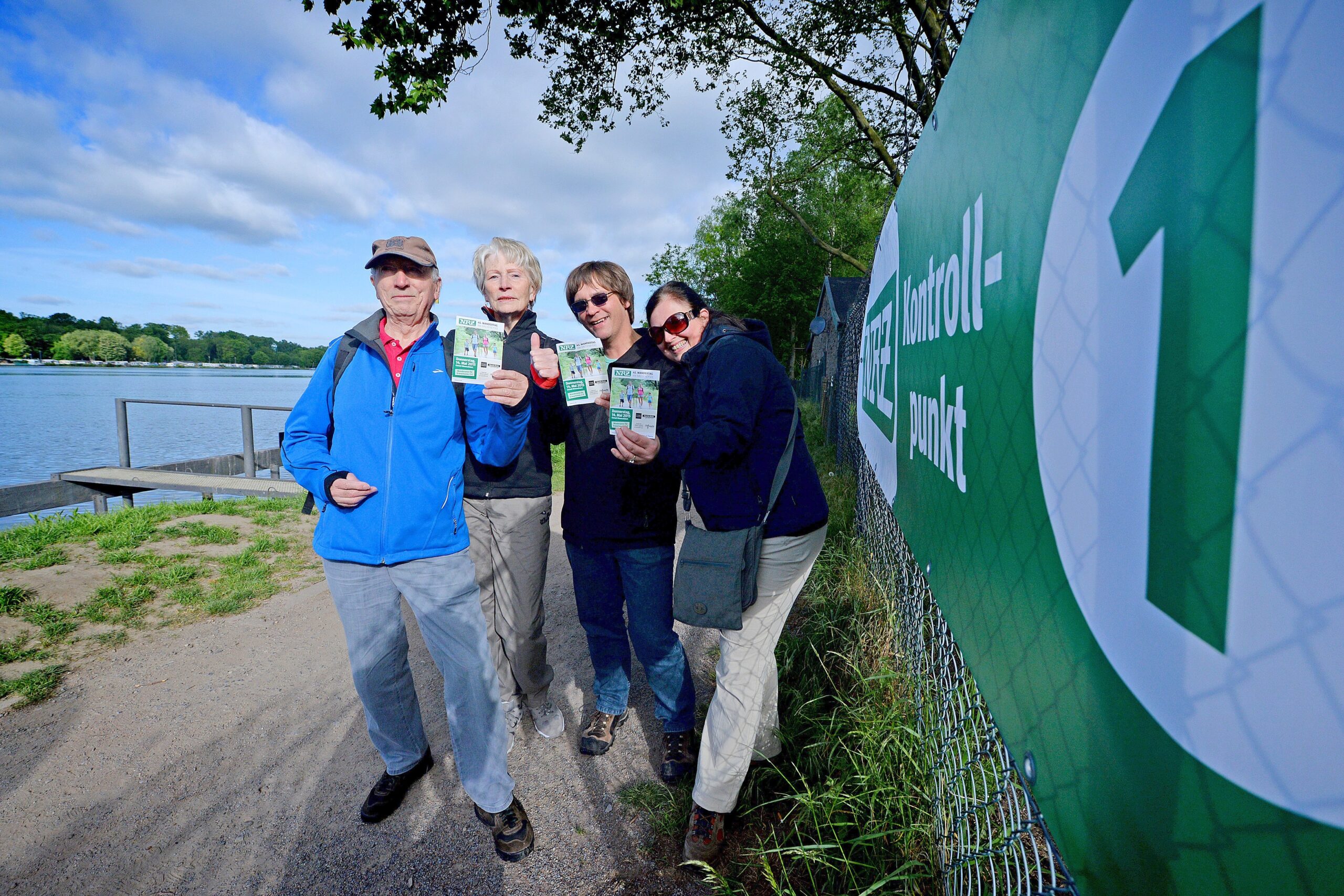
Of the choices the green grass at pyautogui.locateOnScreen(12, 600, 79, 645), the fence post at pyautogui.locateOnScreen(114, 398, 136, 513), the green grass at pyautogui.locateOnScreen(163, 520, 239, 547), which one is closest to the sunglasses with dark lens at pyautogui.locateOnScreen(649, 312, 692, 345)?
the green grass at pyautogui.locateOnScreen(12, 600, 79, 645)

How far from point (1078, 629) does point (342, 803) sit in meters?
3.05

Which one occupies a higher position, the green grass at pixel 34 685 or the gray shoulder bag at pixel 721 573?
the gray shoulder bag at pixel 721 573

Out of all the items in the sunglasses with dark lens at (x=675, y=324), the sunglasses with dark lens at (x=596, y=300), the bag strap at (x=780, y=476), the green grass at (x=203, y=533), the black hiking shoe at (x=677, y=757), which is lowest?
the green grass at (x=203, y=533)

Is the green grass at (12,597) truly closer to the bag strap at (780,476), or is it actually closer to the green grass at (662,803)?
the green grass at (662,803)

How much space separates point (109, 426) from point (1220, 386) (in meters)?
34.2

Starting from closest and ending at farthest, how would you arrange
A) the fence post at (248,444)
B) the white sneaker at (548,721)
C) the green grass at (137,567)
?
the white sneaker at (548,721) < the green grass at (137,567) < the fence post at (248,444)

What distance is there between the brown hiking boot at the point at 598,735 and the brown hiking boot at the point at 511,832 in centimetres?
54

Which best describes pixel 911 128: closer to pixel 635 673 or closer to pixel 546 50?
pixel 546 50

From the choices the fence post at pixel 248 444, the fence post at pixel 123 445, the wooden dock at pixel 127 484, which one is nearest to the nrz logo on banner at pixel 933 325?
the wooden dock at pixel 127 484

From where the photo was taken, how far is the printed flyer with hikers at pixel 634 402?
2.31 metres

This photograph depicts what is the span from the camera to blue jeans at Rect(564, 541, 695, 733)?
2.83 metres

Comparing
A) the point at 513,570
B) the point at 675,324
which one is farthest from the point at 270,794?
the point at 675,324

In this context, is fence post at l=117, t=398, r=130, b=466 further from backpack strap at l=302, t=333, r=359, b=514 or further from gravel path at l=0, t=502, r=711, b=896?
backpack strap at l=302, t=333, r=359, b=514

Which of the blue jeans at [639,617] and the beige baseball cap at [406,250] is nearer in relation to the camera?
the beige baseball cap at [406,250]
